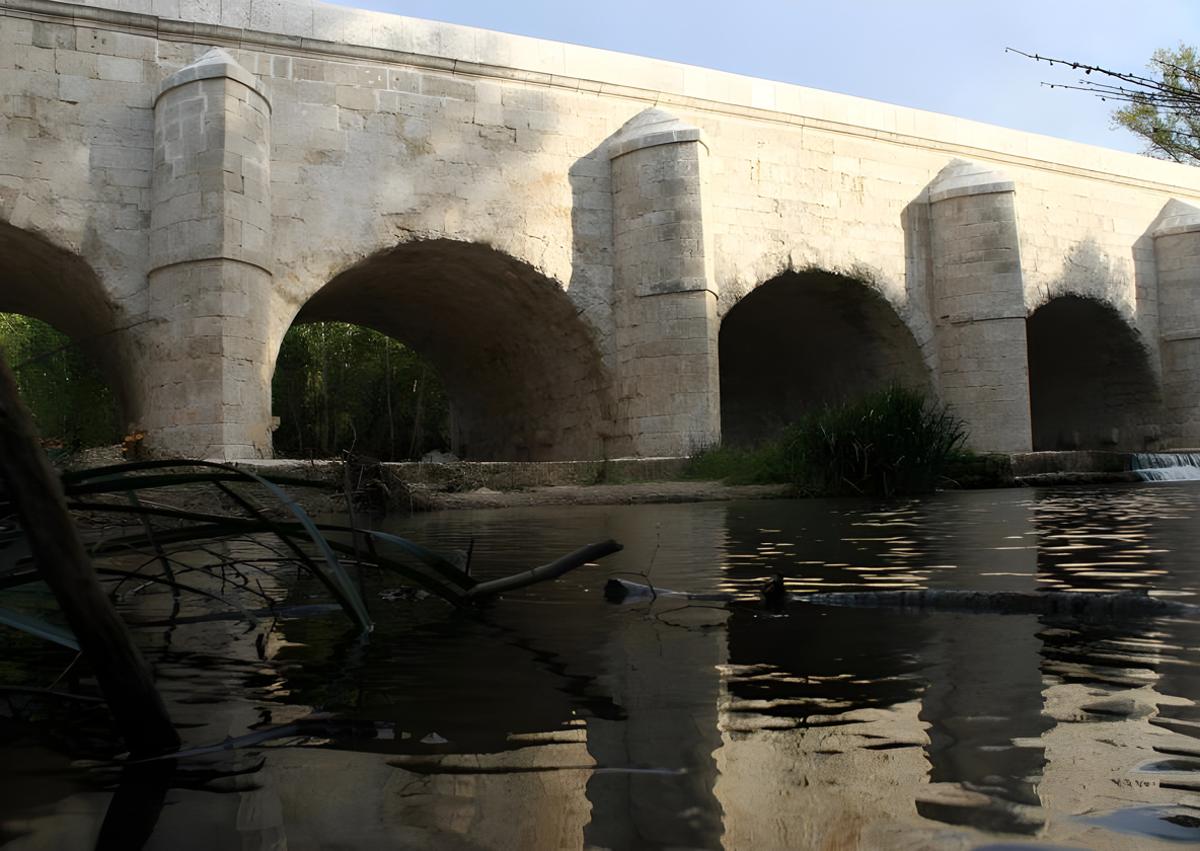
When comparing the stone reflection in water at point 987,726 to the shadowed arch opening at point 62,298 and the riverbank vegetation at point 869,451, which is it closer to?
the shadowed arch opening at point 62,298

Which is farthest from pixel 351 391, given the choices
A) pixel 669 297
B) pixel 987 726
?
pixel 987 726

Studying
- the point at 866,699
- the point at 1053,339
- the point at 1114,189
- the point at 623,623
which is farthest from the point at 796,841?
the point at 1053,339

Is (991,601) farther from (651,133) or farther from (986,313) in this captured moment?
(986,313)

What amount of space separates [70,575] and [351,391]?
21752 mm

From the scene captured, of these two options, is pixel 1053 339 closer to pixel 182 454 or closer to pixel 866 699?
pixel 182 454

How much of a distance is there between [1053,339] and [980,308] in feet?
16.9

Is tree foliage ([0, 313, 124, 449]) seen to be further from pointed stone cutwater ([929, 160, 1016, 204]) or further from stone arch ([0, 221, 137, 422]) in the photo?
pointed stone cutwater ([929, 160, 1016, 204])

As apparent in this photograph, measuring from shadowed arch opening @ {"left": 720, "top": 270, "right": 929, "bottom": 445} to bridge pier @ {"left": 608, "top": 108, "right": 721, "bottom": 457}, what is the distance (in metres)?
2.17

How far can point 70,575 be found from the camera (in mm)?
947

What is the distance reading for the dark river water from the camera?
0.88 m

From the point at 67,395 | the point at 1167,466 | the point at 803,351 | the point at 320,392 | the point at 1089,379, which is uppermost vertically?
the point at 67,395

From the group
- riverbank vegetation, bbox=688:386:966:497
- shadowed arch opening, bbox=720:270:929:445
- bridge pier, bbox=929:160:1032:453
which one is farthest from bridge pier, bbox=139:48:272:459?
bridge pier, bbox=929:160:1032:453

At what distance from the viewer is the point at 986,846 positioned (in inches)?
32.0

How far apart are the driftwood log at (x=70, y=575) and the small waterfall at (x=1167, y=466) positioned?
1240 centimetres
